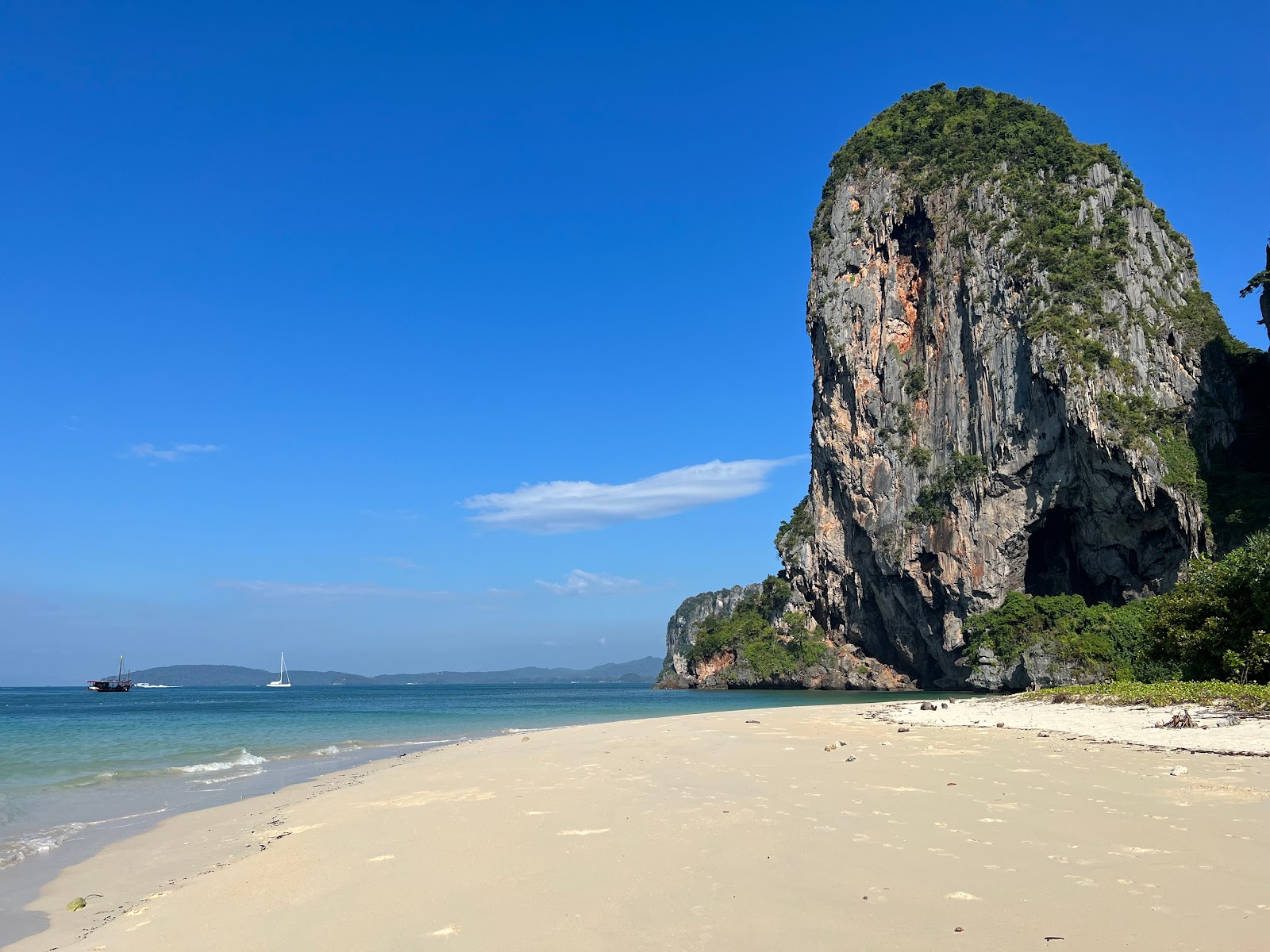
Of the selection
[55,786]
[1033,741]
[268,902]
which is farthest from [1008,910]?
[55,786]

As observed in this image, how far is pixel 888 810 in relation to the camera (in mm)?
8641

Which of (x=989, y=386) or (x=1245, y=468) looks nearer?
(x=1245, y=468)

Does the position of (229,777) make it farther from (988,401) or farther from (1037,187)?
(1037,187)

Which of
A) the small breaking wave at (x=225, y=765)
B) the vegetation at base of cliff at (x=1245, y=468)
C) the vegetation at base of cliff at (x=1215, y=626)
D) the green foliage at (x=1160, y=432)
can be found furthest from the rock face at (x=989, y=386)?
the small breaking wave at (x=225, y=765)

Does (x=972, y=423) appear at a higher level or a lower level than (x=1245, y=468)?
higher

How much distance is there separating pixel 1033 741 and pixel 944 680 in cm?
5588

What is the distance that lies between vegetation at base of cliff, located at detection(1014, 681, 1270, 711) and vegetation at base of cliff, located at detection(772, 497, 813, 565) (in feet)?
182

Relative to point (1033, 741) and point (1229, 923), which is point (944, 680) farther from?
point (1229, 923)

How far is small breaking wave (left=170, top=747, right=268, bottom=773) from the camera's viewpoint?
18516mm

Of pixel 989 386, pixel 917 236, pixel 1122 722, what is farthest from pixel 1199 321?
pixel 1122 722

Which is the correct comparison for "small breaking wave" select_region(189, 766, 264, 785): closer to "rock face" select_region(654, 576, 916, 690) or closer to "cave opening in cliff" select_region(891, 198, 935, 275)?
"rock face" select_region(654, 576, 916, 690)

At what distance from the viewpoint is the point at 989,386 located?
6091 centimetres

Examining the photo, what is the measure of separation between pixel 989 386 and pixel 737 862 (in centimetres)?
6094

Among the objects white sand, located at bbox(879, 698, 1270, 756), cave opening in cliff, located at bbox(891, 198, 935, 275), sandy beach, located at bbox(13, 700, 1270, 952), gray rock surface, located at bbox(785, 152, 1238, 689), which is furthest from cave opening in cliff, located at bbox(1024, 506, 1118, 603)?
sandy beach, located at bbox(13, 700, 1270, 952)
